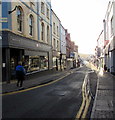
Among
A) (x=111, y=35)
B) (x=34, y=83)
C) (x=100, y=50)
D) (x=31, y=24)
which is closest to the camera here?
(x=34, y=83)

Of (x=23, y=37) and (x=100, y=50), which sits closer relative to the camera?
(x=23, y=37)

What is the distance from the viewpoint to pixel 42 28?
22.0 metres

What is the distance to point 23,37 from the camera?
1500 centimetres

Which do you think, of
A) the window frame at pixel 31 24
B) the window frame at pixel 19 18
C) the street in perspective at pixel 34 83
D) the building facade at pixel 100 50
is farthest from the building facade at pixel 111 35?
the building facade at pixel 100 50

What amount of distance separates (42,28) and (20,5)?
736 cm

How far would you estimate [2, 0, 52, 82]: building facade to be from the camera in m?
12.5

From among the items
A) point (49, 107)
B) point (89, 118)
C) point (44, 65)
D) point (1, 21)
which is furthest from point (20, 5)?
point (89, 118)

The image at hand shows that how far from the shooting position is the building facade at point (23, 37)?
12540 millimetres

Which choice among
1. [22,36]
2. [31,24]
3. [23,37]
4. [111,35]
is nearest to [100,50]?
[111,35]

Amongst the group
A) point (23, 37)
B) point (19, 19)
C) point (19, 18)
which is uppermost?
point (19, 18)

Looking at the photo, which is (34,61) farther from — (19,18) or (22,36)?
(19,18)

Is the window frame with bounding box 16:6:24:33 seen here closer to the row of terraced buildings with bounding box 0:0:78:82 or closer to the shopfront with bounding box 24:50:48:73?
the row of terraced buildings with bounding box 0:0:78:82

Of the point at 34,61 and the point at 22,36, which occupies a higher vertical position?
the point at 22,36

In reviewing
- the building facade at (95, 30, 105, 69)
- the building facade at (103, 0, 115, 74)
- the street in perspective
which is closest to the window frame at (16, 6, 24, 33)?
the street in perspective
